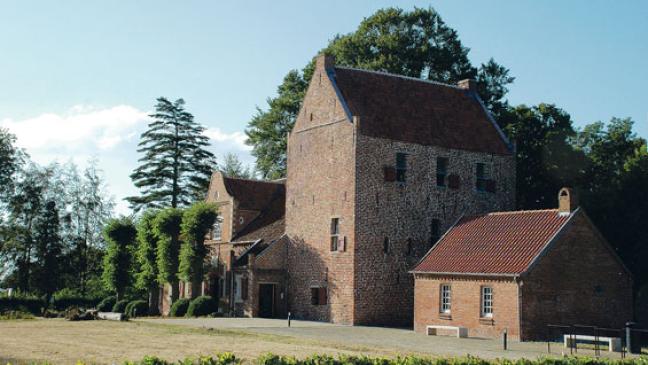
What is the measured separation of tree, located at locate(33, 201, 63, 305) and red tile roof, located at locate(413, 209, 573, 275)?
3373 cm

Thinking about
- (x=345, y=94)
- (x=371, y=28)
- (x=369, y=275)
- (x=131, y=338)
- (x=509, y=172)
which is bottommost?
(x=131, y=338)

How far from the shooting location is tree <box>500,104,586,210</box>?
4456 cm

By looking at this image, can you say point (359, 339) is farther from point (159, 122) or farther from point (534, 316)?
point (159, 122)

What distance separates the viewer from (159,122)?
6788cm

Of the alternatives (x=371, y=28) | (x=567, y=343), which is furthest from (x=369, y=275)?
(x=371, y=28)

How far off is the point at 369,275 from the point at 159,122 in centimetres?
3471

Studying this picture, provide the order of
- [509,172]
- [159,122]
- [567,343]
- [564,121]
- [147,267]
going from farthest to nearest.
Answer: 1. [159,122]
2. [147,267]
3. [564,121]
4. [509,172]
5. [567,343]

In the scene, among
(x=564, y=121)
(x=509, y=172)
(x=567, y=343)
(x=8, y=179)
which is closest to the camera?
(x=567, y=343)

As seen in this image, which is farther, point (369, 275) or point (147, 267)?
point (147, 267)

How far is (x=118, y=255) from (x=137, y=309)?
21.0 feet

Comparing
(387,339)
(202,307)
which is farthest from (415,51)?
(387,339)

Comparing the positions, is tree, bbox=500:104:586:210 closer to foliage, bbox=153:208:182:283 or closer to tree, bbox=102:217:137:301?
foliage, bbox=153:208:182:283

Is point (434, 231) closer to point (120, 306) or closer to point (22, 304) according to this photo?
point (120, 306)

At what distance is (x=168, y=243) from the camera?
49438 mm
